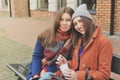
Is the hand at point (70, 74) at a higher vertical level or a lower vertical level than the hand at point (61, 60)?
lower

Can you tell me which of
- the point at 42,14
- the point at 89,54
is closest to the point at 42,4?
the point at 42,14

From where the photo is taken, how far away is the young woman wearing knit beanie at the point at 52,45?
3766 mm

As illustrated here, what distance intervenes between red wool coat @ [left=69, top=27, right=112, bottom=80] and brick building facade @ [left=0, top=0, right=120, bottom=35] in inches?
309

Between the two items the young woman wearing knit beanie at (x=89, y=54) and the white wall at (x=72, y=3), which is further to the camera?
the white wall at (x=72, y=3)

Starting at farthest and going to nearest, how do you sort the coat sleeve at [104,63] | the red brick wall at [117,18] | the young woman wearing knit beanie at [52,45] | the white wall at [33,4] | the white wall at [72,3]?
1. the white wall at [33,4]
2. the white wall at [72,3]
3. the red brick wall at [117,18]
4. the young woman wearing knit beanie at [52,45]
5. the coat sleeve at [104,63]

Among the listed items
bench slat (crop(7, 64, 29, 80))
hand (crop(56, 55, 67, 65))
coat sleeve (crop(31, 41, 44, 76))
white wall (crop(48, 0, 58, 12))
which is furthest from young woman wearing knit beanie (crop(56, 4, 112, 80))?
white wall (crop(48, 0, 58, 12))

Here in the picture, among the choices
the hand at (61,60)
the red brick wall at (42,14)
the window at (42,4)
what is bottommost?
the red brick wall at (42,14)

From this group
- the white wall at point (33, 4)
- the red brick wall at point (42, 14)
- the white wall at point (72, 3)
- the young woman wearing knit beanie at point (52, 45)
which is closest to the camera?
the young woman wearing knit beanie at point (52, 45)

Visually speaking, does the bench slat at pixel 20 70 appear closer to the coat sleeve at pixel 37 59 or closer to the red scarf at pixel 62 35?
the coat sleeve at pixel 37 59

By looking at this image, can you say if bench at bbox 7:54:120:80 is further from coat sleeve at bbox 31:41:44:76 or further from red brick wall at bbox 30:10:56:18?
red brick wall at bbox 30:10:56:18

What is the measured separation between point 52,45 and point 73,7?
1023cm

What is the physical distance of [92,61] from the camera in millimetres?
3387

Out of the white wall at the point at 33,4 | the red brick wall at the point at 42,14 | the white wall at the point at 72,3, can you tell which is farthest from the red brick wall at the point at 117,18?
the white wall at the point at 33,4

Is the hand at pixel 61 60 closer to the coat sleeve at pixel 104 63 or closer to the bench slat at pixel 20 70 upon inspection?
the coat sleeve at pixel 104 63
